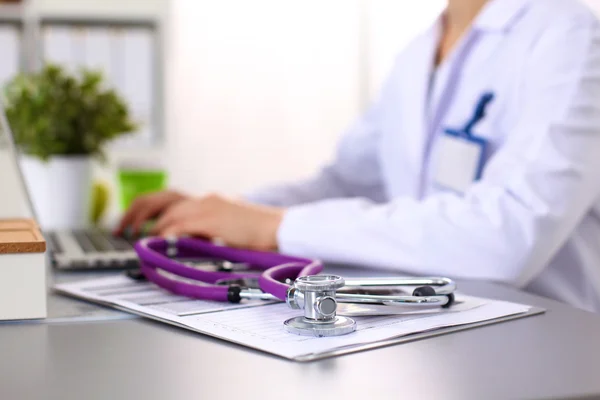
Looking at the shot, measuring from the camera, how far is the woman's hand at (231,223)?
42.8 inches

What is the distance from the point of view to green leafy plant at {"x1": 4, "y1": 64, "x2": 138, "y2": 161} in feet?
5.48

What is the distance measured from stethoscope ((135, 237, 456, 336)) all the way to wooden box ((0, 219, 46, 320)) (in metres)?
0.13

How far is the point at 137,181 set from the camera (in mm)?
1913

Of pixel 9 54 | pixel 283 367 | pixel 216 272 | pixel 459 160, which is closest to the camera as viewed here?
pixel 283 367

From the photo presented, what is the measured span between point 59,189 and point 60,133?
0.12 metres

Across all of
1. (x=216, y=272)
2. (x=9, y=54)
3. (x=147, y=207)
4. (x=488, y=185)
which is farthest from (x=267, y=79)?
(x=216, y=272)

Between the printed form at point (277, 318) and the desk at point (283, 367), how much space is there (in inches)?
0.4

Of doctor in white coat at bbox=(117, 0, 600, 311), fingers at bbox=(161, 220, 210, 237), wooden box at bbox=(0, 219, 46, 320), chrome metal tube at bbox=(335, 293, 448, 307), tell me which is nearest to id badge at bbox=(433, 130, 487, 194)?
doctor in white coat at bbox=(117, 0, 600, 311)

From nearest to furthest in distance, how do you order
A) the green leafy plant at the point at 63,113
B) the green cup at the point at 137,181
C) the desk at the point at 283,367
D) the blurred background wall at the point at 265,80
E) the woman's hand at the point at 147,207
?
the desk at the point at 283,367
the woman's hand at the point at 147,207
the green leafy plant at the point at 63,113
the green cup at the point at 137,181
the blurred background wall at the point at 265,80

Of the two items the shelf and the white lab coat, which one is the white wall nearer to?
the shelf

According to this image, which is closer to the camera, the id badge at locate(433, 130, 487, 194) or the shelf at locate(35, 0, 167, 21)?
the id badge at locate(433, 130, 487, 194)

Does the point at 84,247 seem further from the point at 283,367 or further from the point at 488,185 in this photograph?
the point at 283,367

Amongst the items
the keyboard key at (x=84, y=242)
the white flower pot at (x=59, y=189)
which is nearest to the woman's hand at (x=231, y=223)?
the keyboard key at (x=84, y=242)

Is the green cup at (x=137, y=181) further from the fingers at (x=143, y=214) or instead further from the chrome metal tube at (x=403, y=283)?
the chrome metal tube at (x=403, y=283)
